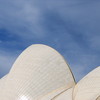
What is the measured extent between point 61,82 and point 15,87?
396 centimetres

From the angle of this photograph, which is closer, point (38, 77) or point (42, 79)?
point (42, 79)

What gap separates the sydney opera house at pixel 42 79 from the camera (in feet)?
84.3

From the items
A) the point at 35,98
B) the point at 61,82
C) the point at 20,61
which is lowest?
the point at 35,98

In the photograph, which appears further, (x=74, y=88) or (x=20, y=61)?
(x=20, y=61)

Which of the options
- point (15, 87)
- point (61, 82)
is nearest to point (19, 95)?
point (15, 87)

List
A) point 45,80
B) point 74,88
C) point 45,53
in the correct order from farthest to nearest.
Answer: point 45,53 < point 45,80 < point 74,88

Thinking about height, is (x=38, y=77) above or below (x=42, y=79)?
above

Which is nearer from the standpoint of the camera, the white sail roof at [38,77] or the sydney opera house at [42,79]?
the sydney opera house at [42,79]

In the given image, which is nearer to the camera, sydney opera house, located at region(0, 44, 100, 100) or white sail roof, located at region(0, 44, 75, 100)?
sydney opera house, located at region(0, 44, 100, 100)

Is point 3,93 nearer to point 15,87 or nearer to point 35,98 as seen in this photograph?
point 15,87

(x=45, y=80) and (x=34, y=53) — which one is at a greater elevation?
(x=34, y=53)

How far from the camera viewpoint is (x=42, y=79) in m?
27.9

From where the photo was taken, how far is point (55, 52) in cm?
2984

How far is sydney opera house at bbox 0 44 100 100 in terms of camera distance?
2569 centimetres
